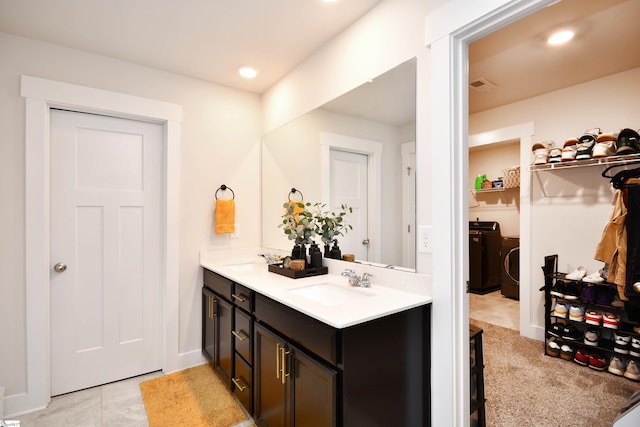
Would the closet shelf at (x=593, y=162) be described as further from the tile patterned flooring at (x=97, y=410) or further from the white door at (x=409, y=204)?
the tile patterned flooring at (x=97, y=410)

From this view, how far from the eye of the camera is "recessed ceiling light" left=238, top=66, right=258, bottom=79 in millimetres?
2514

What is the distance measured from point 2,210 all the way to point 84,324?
0.94 meters

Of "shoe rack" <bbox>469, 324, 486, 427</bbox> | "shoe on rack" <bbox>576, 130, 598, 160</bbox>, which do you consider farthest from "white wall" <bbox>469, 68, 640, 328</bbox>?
"shoe rack" <bbox>469, 324, 486, 427</bbox>

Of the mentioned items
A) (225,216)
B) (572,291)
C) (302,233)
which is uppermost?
(225,216)

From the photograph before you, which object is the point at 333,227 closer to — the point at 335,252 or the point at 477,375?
the point at 335,252

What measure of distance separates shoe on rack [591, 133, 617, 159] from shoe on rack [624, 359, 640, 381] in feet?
→ 5.18

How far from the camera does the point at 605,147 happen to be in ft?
8.16

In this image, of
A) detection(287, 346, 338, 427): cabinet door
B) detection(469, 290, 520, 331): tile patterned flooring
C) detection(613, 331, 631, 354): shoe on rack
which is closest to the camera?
detection(287, 346, 338, 427): cabinet door

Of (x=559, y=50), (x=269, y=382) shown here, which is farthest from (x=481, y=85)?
(x=269, y=382)

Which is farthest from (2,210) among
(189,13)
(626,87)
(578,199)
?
(626,87)

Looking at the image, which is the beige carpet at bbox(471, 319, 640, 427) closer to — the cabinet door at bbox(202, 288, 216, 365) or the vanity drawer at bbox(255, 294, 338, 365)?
the vanity drawer at bbox(255, 294, 338, 365)

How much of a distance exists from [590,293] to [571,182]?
1.00m

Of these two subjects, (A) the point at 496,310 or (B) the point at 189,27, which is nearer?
(B) the point at 189,27

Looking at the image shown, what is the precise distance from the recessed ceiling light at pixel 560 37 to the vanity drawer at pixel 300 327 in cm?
234
